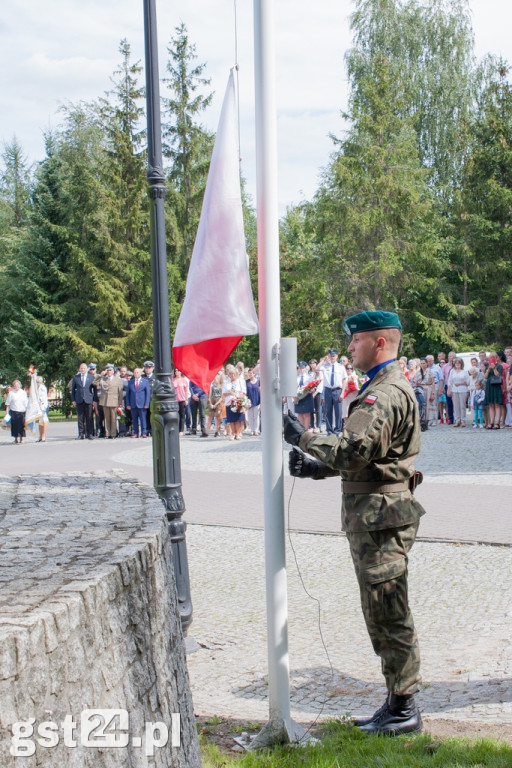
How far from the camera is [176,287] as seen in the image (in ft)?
129

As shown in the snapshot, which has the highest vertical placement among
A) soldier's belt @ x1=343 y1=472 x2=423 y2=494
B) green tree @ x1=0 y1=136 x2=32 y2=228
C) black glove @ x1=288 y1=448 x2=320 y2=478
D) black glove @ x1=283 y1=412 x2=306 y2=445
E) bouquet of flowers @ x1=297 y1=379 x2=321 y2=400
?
green tree @ x1=0 y1=136 x2=32 y2=228

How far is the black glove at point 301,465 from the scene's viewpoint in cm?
398

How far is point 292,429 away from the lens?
4008 millimetres

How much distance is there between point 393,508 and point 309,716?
1229mm

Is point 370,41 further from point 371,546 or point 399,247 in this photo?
point 371,546

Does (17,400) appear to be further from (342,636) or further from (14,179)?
(14,179)

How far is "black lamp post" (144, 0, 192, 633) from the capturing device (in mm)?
5691

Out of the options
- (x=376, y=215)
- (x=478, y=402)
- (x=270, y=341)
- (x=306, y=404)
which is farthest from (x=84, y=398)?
(x=270, y=341)

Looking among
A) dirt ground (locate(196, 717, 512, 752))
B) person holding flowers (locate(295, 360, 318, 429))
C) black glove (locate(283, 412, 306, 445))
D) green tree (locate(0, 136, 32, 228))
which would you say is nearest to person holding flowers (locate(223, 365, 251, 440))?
person holding flowers (locate(295, 360, 318, 429))

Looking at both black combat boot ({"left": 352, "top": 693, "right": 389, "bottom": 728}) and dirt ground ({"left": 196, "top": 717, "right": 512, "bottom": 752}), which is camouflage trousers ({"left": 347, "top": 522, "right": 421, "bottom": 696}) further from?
dirt ground ({"left": 196, "top": 717, "right": 512, "bottom": 752})

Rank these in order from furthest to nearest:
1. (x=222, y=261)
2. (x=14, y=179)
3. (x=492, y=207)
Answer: (x=14, y=179), (x=492, y=207), (x=222, y=261)

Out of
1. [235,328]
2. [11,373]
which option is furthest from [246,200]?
[235,328]

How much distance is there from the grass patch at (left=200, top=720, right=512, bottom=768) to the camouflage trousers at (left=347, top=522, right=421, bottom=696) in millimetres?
265

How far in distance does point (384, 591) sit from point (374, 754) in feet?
2.33
